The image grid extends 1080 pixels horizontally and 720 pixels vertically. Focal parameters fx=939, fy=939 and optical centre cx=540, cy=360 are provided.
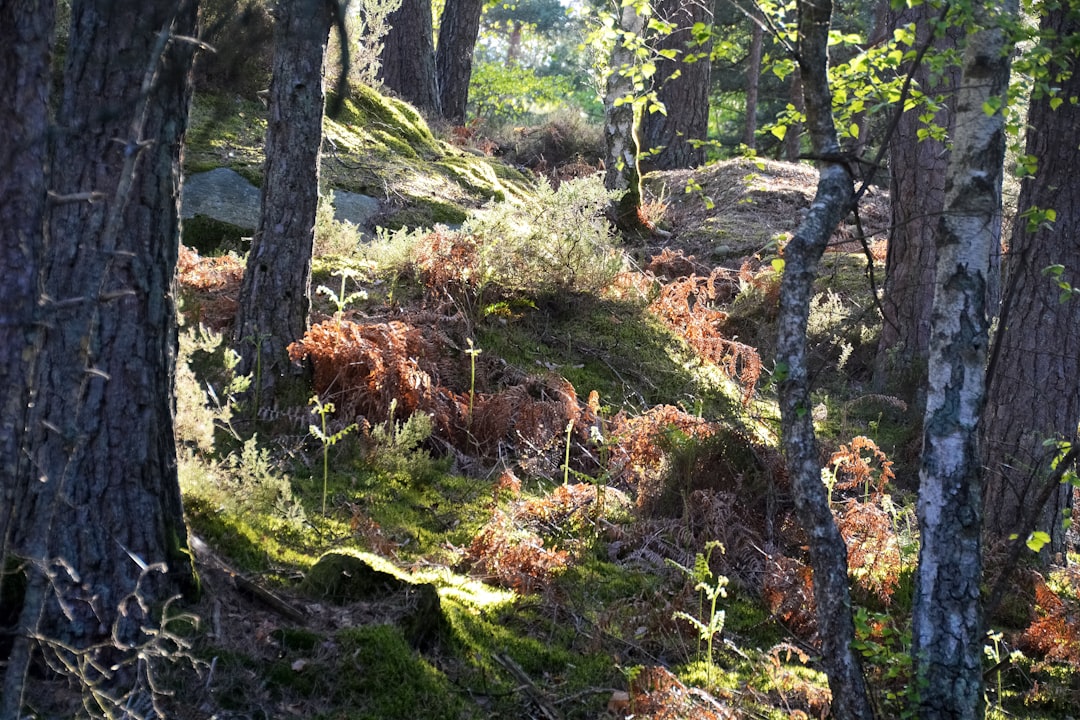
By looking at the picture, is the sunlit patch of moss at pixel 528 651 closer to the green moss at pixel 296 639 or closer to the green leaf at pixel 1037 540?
the green moss at pixel 296 639

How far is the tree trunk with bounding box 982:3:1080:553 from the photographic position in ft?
19.4

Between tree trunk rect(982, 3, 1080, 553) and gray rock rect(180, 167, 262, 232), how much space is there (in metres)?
5.82

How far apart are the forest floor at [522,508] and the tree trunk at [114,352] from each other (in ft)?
1.14

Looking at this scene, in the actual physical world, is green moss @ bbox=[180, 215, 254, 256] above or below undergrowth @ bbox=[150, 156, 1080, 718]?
above

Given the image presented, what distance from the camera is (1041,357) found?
6160 millimetres

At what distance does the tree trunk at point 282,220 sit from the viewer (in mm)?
5594

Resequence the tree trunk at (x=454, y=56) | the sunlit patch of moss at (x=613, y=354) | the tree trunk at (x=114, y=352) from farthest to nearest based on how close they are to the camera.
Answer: the tree trunk at (x=454, y=56), the sunlit patch of moss at (x=613, y=354), the tree trunk at (x=114, y=352)

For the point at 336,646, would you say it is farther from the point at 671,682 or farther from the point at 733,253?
the point at 733,253

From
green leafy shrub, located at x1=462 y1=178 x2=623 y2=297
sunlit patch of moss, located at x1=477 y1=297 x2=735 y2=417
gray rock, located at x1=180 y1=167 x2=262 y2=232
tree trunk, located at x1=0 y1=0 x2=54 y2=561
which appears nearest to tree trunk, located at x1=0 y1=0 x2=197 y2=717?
tree trunk, located at x1=0 y1=0 x2=54 y2=561

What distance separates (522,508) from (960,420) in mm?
2536

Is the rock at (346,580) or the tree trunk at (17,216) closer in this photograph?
the tree trunk at (17,216)

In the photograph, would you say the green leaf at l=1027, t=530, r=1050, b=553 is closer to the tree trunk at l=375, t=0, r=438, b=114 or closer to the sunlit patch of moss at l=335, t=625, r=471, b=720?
the sunlit patch of moss at l=335, t=625, r=471, b=720

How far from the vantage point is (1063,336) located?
6.12 m

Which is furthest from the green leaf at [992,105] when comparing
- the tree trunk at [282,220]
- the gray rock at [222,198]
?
the gray rock at [222,198]
